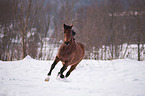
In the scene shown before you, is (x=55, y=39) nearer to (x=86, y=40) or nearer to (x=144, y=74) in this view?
(x=86, y=40)

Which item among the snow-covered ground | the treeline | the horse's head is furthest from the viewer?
the treeline

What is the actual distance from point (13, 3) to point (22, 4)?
65cm

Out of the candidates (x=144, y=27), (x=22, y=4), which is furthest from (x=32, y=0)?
(x=144, y=27)

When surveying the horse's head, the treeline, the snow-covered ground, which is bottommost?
the snow-covered ground

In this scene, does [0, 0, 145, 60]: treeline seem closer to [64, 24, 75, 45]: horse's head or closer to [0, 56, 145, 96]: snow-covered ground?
[0, 56, 145, 96]: snow-covered ground

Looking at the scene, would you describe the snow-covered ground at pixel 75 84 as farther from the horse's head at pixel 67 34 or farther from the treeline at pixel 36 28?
the treeline at pixel 36 28

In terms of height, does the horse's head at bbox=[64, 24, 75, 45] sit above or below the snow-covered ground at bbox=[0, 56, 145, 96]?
above

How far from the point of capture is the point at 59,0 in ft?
58.0

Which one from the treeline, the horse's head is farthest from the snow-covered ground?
the treeline

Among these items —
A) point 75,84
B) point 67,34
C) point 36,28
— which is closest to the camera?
point 67,34

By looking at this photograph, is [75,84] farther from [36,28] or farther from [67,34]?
[36,28]

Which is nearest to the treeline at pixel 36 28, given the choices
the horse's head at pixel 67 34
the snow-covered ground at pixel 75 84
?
the snow-covered ground at pixel 75 84

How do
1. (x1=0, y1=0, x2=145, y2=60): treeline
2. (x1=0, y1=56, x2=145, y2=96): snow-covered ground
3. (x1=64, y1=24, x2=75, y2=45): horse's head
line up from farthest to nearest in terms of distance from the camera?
(x1=0, y1=0, x2=145, y2=60): treeline, (x1=64, y1=24, x2=75, y2=45): horse's head, (x1=0, y1=56, x2=145, y2=96): snow-covered ground

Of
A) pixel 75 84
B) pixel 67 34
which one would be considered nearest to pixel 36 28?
pixel 75 84
